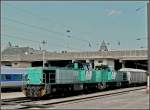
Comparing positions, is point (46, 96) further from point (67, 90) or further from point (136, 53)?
point (136, 53)

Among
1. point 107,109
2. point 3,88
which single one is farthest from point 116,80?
point 107,109

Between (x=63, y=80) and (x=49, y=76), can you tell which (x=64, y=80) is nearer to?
(x=63, y=80)

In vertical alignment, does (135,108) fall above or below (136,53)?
below

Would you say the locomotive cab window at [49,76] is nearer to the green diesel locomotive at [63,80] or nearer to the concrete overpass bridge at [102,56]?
the green diesel locomotive at [63,80]

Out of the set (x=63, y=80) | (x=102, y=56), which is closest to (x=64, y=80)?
(x=63, y=80)

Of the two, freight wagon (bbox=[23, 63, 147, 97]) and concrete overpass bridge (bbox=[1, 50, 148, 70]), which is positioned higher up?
concrete overpass bridge (bbox=[1, 50, 148, 70])

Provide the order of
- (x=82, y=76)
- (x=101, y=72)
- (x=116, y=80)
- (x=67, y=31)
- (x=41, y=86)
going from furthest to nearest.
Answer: (x=67, y=31)
(x=116, y=80)
(x=101, y=72)
(x=82, y=76)
(x=41, y=86)

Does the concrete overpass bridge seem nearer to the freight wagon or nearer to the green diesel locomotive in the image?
the freight wagon

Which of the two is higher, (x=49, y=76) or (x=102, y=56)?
(x=102, y=56)

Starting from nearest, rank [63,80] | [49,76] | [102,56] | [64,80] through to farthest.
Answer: [49,76] < [63,80] < [64,80] < [102,56]

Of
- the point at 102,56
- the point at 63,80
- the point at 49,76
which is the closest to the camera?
the point at 49,76

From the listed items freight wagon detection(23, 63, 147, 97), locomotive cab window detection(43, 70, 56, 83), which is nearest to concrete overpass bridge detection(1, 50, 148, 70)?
freight wagon detection(23, 63, 147, 97)

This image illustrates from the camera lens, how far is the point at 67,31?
7750cm

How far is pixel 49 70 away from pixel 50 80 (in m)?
1.07
